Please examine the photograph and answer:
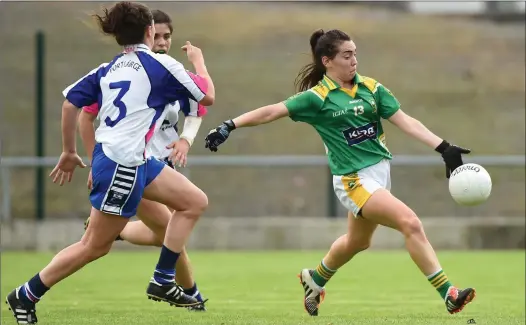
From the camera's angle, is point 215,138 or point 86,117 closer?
point 215,138

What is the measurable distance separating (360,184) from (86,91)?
6.49 ft

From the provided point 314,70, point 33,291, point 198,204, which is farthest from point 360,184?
point 33,291

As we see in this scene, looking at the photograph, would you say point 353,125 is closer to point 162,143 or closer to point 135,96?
point 162,143

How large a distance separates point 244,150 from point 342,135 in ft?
40.4

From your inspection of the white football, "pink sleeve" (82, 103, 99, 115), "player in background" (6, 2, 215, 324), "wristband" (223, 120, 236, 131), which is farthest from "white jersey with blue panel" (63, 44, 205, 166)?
the white football

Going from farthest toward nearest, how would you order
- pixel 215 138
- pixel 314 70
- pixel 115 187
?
pixel 314 70, pixel 215 138, pixel 115 187

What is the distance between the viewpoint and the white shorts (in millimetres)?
7650

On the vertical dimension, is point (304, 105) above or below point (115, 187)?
above

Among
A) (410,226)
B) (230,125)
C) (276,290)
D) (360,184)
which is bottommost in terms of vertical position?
(276,290)

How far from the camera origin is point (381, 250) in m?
15.6

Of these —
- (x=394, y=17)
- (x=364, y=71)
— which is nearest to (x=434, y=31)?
(x=394, y=17)

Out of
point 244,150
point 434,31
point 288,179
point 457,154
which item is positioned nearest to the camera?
point 457,154

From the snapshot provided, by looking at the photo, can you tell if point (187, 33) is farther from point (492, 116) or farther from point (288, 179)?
point (492, 116)

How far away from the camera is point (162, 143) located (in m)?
8.07
